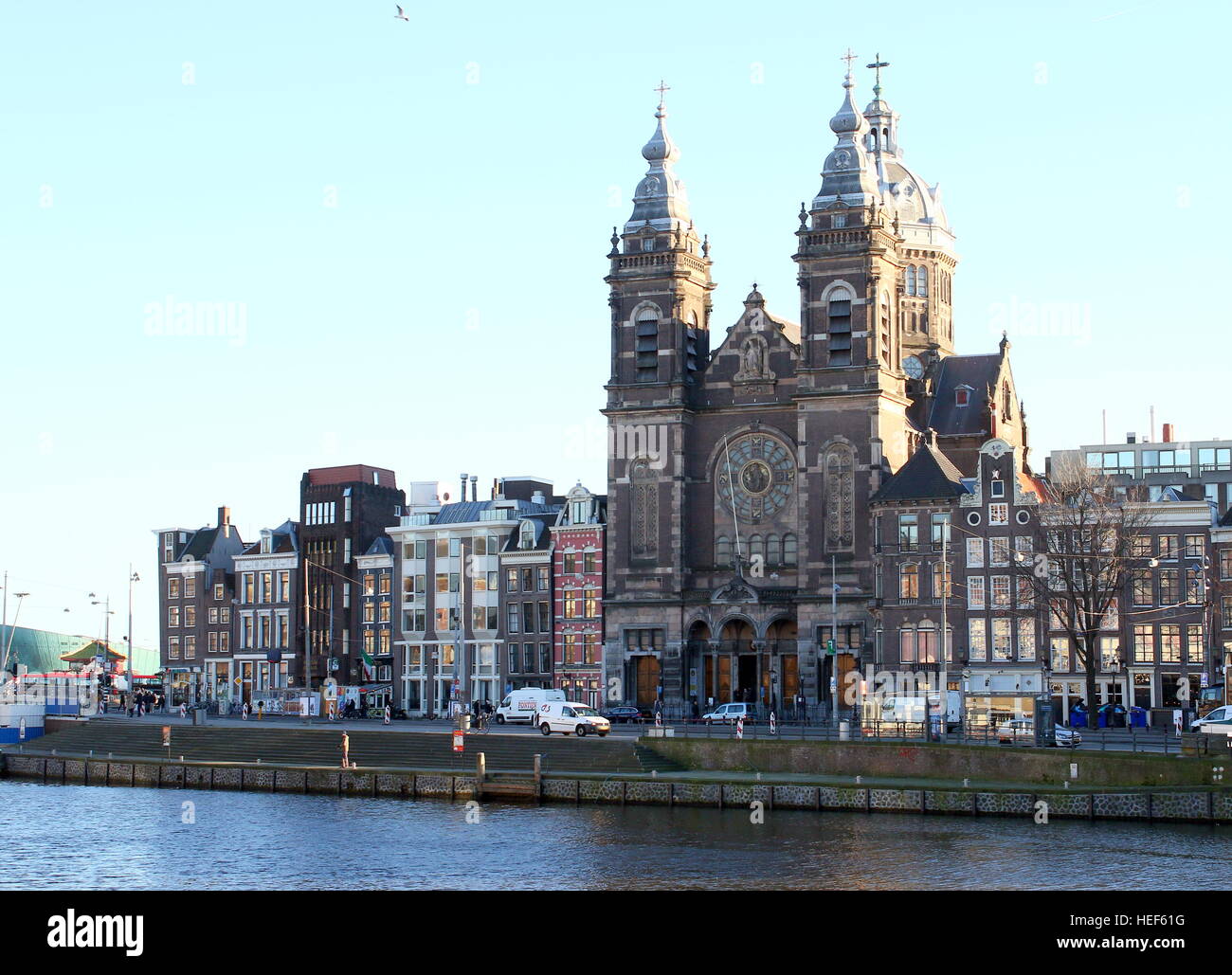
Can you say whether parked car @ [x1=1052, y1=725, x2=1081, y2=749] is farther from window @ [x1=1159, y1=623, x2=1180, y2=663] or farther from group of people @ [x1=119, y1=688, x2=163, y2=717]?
group of people @ [x1=119, y1=688, x2=163, y2=717]

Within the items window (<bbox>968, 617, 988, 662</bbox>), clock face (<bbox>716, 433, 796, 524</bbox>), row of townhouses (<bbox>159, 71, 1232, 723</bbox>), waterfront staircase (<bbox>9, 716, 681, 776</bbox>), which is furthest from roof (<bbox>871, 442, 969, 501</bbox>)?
waterfront staircase (<bbox>9, 716, 681, 776</bbox>)

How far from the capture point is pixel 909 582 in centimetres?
9988

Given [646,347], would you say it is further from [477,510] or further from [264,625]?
[264,625]

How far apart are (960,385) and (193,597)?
201ft

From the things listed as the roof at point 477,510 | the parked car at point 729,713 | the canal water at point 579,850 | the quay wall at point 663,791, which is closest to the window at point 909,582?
the parked car at point 729,713

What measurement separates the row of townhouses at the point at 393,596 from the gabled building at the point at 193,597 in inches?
5.3

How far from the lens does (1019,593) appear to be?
315 ft

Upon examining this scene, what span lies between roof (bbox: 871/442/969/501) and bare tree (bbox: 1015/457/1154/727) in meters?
6.21

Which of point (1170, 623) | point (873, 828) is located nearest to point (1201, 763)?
point (873, 828)

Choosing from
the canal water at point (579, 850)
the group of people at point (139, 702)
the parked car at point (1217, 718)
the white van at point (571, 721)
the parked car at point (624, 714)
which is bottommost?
the canal water at point (579, 850)

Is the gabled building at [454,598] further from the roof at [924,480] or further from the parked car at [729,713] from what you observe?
the roof at [924,480]

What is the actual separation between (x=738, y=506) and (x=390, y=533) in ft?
90.8

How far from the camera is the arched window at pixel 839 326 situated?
108 metres

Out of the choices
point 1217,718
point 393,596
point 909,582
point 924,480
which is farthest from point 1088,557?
point 393,596
